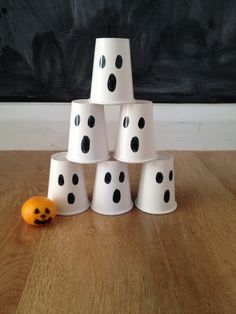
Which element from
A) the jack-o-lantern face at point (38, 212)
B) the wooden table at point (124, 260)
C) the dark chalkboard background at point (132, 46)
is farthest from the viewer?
the dark chalkboard background at point (132, 46)

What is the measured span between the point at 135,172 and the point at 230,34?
0.69 m

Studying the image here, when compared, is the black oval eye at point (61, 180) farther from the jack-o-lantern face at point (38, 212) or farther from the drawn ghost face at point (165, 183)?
the drawn ghost face at point (165, 183)

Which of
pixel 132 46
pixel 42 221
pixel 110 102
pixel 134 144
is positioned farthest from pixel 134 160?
pixel 132 46

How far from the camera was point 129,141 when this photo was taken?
0.69 m

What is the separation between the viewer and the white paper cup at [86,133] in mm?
678

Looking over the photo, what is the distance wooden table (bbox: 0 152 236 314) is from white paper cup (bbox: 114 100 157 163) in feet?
0.46

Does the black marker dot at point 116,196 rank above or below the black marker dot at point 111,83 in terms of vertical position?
below

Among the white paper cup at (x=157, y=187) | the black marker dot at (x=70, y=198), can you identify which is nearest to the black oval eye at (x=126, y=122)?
the white paper cup at (x=157, y=187)

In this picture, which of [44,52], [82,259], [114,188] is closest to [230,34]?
[44,52]

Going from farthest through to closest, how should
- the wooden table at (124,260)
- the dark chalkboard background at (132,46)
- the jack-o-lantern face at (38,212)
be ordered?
the dark chalkboard background at (132,46)
the jack-o-lantern face at (38,212)
the wooden table at (124,260)

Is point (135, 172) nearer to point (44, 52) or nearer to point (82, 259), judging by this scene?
point (82, 259)

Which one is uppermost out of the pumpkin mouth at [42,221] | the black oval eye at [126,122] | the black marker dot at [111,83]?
the black marker dot at [111,83]

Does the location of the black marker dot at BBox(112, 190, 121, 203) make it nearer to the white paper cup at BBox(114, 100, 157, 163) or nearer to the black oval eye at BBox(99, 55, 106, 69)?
the white paper cup at BBox(114, 100, 157, 163)

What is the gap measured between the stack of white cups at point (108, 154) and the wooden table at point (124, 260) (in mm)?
39
